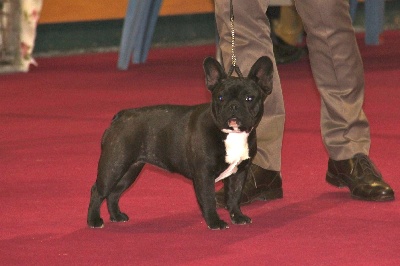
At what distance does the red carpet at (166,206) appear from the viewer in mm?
2221

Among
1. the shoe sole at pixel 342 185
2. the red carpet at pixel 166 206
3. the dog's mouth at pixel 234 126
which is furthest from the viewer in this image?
the shoe sole at pixel 342 185

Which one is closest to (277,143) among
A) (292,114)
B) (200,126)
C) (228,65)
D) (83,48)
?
(228,65)

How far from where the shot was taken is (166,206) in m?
2.77

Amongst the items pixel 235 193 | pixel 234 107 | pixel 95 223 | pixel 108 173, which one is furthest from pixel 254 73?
pixel 95 223

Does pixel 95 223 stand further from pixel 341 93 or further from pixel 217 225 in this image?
pixel 341 93

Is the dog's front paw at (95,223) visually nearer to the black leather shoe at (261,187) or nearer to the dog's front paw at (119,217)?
the dog's front paw at (119,217)

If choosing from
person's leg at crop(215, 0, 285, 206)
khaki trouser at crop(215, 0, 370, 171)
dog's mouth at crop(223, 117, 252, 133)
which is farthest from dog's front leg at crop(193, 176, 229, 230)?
khaki trouser at crop(215, 0, 370, 171)

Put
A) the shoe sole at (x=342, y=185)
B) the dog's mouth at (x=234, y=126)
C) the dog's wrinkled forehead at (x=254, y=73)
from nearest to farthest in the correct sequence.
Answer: the dog's mouth at (x=234, y=126), the dog's wrinkled forehead at (x=254, y=73), the shoe sole at (x=342, y=185)

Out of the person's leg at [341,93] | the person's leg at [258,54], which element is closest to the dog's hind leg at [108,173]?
the person's leg at [258,54]

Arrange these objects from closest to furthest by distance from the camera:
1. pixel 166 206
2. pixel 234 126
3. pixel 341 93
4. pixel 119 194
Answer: pixel 234 126 → pixel 119 194 → pixel 166 206 → pixel 341 93

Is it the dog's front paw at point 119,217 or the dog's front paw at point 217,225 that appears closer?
the dog's front paw at point 217,225

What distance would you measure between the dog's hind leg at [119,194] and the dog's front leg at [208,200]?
0.20 meters

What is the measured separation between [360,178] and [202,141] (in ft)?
1.93

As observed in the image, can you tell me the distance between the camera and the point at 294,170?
10.6 ft
